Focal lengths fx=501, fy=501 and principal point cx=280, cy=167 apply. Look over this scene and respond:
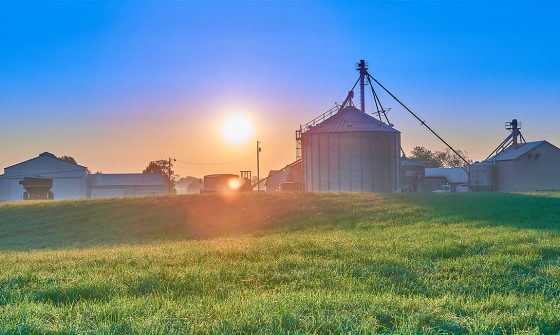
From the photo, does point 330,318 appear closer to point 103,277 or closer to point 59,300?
point 59,300

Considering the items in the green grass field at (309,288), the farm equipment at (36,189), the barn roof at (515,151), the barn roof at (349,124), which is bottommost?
the green grass field at (309,288)

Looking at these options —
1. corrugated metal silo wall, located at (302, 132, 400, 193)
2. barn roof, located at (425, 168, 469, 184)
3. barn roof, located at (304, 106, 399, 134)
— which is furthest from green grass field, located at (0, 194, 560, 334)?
barn roof, located at (425, 168, 469, 184)

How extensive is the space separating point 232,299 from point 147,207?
24962 mm

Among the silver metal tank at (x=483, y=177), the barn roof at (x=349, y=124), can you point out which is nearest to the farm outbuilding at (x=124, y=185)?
the barn roof at (x=349, y=124)

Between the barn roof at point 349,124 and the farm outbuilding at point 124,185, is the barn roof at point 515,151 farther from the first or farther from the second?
the farm outbuilding at point 124,185

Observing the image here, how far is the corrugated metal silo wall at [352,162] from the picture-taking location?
154 feet

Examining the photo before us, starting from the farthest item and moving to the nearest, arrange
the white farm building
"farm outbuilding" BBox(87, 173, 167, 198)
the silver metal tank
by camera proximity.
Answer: "farm outbuilding" BBox(87, 173, 167, 198), the white farm building, the silver metal tank

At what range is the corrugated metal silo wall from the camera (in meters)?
46.8

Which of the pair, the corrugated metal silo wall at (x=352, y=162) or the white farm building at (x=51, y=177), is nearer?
the corrugated metal silo wall at (x=352, y=162)

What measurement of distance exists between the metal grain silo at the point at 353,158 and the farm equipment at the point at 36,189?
144 feet

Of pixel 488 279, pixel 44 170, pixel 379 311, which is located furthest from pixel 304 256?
pixel 44 170

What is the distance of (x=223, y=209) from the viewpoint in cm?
2767

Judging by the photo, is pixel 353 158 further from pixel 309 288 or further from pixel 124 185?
pixel 124 185

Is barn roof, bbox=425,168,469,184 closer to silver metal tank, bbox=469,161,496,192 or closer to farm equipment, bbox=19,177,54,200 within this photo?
silver metal tank, bbox=469,161,496,192
